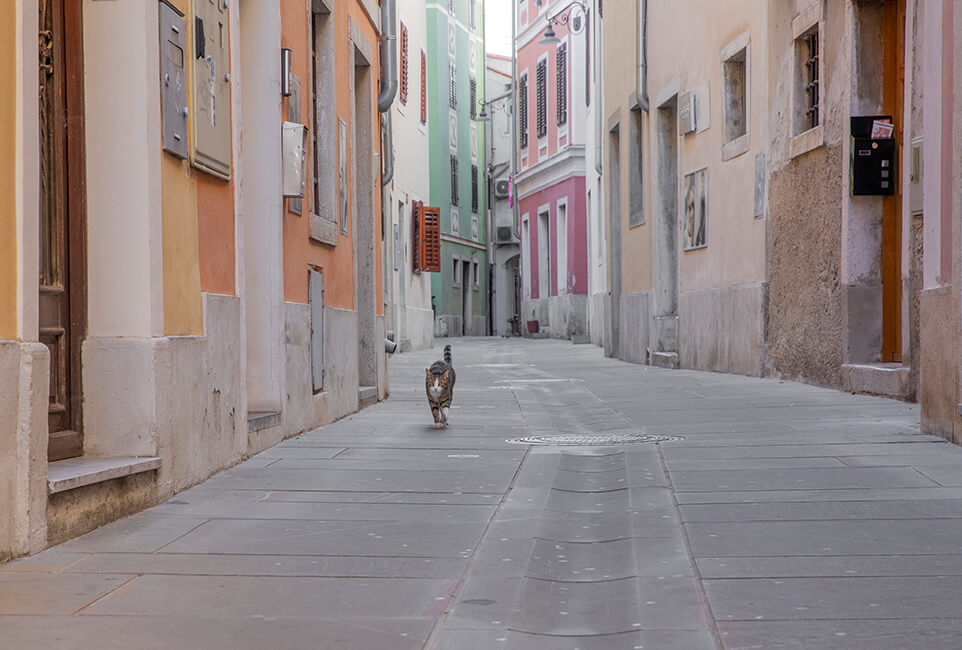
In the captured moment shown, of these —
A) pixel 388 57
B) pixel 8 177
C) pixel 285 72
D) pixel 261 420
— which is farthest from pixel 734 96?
pixel 8 177

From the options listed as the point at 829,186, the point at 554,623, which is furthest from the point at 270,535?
the point at 829,186

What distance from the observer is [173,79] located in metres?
5.94

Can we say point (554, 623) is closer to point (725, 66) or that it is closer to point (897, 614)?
point (897, 614)

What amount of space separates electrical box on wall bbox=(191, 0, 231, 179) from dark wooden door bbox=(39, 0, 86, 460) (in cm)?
83

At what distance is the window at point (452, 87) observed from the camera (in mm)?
40906

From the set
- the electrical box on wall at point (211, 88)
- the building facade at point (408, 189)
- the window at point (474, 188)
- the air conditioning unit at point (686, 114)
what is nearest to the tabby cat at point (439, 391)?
the electrical box on wall at point (211, 88)

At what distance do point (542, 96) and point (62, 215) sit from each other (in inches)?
1337

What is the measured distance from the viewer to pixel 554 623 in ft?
11.6

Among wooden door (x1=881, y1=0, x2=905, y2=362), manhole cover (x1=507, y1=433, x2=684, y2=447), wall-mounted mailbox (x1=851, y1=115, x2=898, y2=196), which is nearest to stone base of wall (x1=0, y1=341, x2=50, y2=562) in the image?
manhole cover (x1=507, y1=433, x2=684, y2=447)

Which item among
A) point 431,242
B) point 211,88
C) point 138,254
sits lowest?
Answer: point 138,254

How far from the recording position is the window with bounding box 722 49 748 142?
15.6 metres

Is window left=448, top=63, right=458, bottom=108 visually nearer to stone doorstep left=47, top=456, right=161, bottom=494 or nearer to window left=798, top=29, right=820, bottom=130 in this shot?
window left=798, top=29, right=820, bottom=130

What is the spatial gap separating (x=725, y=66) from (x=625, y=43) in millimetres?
6320

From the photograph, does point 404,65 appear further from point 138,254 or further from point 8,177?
point 8,177
